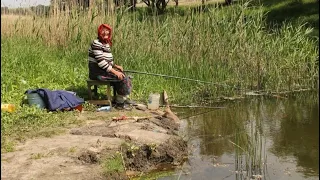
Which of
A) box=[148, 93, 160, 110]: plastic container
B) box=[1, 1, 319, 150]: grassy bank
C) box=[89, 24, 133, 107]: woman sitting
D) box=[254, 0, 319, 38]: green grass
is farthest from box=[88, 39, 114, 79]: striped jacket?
box=[254, 0, 319, 38]: green grass

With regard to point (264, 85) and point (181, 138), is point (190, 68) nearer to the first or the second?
point (264, 85)

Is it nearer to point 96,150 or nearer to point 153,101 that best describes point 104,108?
point 153,101

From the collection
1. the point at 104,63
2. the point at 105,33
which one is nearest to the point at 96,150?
the point at 104,63

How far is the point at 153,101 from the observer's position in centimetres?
690

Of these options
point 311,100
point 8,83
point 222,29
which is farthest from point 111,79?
point 311,100

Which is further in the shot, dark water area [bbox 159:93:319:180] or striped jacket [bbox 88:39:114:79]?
striped jacket [bbox 88:39:114:79]

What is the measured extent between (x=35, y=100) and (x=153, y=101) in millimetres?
1704

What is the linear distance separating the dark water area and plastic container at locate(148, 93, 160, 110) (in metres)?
0.38

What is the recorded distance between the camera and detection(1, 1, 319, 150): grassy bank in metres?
7.92

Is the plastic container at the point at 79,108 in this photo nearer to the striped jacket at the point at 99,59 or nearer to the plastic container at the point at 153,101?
the striped jacket at the point at 99,59

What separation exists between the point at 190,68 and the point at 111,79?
2.11 m

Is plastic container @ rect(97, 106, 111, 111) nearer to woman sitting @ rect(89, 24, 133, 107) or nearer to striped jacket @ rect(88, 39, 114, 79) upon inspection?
woman sitting @ rect(89, 24, 133, 107)

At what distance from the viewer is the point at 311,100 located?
25.9 ft

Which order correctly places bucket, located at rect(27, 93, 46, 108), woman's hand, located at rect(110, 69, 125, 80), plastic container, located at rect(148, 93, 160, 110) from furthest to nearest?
plastic container, located at rect(148, 93, 160, 110), woman's hand, located at rect(110, 69, 125, 80), bucket, located at rect(27, 93, 46, 108)
